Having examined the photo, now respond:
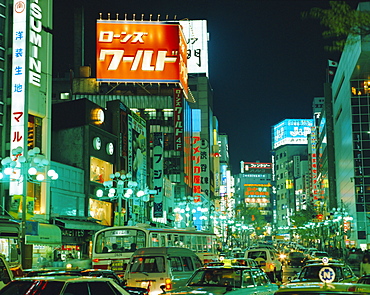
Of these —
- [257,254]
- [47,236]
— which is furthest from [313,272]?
[47,236]

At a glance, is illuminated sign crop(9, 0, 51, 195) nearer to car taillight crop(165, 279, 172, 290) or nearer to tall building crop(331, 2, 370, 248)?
car taillight crop(165, 279, 172, 290)

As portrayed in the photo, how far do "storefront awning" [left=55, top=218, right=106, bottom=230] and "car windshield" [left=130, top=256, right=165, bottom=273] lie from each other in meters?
21.7

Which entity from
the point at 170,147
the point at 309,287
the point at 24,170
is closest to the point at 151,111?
the point at 170,147

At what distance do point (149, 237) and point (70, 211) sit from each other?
19.4 meters

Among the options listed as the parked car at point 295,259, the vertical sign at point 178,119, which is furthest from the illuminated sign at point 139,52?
the parked car at point 295,259

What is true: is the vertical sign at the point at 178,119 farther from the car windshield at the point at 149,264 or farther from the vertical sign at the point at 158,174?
the car windshield at the point at 149,264

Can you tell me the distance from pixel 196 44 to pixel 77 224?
84730 millimetres

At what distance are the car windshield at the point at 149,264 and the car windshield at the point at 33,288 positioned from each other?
9.45 metres

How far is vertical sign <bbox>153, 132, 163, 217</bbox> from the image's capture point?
59312 millimetres

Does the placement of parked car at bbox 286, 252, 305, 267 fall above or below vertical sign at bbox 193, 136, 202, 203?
below

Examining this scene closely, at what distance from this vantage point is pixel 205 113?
126562 millimetres

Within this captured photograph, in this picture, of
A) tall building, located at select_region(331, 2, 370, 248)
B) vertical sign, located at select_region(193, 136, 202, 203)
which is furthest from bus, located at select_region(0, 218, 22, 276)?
vertical sign, located at select_region(193, 136, 202, 203)

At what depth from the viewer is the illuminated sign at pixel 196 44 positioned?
122 meters

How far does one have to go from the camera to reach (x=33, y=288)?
10477 millimetres
